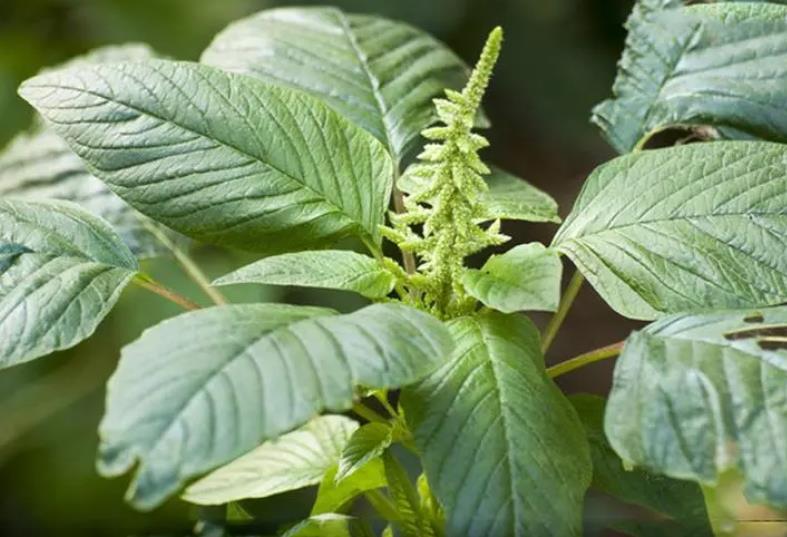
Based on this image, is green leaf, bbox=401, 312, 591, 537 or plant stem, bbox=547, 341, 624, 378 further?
plant stem, bbox=547, 341, 624, 378

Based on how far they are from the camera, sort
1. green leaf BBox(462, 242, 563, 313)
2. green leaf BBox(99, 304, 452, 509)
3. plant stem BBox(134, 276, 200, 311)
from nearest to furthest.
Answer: green leaf BBox(99, 304, 452, 509)
green leaf BBox(462, 242, 563, 313)
plant stem BBox(134, 276, 200, 311)

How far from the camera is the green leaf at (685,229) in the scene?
539 millimetres

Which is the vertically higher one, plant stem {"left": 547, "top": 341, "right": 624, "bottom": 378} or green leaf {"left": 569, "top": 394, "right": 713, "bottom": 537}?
plant stem {"left": 547, "top": 341, "right": 624, "bottom": 378}

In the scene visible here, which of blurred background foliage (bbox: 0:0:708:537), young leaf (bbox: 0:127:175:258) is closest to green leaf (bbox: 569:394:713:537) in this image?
young leaf (bbox: 0:127:175:258)

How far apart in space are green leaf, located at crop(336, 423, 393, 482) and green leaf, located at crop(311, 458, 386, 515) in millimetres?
41

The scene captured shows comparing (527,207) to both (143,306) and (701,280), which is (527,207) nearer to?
(701,280)

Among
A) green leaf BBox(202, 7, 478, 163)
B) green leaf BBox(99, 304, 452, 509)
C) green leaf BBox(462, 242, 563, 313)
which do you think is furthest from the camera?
green leaf BBox(202, 7, 478, 163)

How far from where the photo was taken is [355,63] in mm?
789

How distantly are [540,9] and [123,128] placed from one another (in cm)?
146

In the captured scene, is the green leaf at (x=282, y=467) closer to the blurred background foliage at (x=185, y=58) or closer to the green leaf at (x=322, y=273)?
the green leaf at (x=322, y=273)

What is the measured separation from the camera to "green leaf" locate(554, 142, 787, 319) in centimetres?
54

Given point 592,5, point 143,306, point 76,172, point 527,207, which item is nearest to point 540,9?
point 592,5

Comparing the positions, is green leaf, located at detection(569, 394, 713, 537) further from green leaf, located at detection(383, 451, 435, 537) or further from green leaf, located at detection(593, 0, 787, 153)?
green leaf, located at detection(593, 0, 787, 153)

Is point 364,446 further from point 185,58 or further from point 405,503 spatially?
point 185,58
